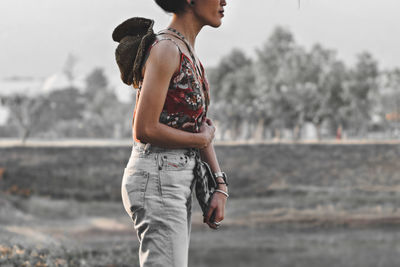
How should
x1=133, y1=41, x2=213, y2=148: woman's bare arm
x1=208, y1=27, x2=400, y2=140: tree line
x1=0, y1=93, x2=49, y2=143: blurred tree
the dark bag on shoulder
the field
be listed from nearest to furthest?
x1=133, y1=41, x2=213, y2=148: woman's bare arm, the dark bag on shoulder, the field, x1=0, y1=93, x2=49, y2=143: blurred tree, x1=208, y1=27, x2=400, y2=140: tree line

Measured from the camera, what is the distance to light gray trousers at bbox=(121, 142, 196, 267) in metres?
1.49

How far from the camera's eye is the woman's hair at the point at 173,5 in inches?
64.8

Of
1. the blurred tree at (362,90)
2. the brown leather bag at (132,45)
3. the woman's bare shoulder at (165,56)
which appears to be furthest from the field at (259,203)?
the woman's bare shoulder at (165,56)

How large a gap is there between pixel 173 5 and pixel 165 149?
1.53 ft

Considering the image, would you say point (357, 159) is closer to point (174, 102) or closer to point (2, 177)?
point (2, 177)

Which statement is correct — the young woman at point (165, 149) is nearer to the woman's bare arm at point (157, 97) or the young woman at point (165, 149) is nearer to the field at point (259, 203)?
the woman's bare arm at point (157, 97)

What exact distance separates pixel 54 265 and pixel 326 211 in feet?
26.4

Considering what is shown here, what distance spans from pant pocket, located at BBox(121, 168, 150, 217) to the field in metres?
7.98

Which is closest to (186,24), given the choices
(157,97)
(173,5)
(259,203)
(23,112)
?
(173,5)

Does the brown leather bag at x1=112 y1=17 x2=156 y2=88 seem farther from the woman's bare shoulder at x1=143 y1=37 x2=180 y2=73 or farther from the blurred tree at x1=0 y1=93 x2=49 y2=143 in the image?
the blurred tree at x1=0 y1=93 x2=49 y2=143

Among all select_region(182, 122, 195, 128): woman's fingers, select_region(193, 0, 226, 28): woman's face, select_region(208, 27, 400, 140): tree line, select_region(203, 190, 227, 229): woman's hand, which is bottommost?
select_region(203, 190, 227, 229): woman's hand

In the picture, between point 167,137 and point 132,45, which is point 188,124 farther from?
point 132,45

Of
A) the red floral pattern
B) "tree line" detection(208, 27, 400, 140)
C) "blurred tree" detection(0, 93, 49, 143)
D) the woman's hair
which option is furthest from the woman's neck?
"tree line" detection(208, 27, 400, 140)

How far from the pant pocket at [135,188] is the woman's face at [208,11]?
53 cm
